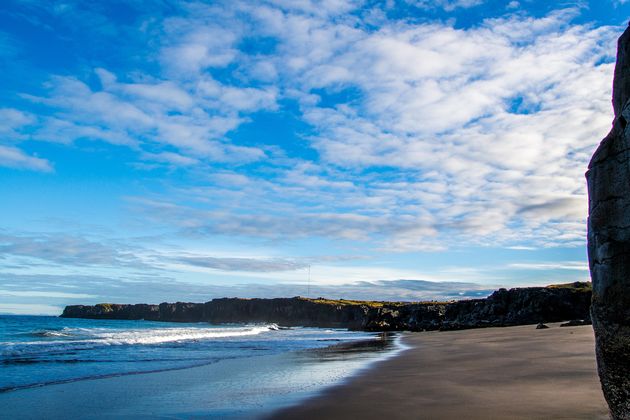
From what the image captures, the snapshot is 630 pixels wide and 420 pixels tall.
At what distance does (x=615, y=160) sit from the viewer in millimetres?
5590

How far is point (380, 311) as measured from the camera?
76.9 meters

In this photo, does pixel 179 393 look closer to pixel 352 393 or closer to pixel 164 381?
pixel 164 381

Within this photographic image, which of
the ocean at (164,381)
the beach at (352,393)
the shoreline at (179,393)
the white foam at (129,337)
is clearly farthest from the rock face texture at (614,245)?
the white foam at (129,337)

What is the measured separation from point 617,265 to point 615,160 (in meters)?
1.28

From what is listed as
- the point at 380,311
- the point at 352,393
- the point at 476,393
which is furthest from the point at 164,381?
the point at 380,311

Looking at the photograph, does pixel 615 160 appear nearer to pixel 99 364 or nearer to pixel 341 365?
pixel 341 365

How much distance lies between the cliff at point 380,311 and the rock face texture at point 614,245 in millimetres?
44648

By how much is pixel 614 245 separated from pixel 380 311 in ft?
242

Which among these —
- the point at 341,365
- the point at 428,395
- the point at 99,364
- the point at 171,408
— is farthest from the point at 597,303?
the point at 99,364

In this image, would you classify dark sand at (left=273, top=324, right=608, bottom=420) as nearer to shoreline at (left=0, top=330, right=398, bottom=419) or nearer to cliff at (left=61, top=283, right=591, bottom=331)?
shoreline at (left=0, top=330, right=398, bottom=419)

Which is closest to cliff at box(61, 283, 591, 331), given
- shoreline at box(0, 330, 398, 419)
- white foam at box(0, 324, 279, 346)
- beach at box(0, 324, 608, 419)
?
white foam at box(0, 324, 279, 346)

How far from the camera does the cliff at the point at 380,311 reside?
48.5 meters

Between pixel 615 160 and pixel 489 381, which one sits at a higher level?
pixel 615 160

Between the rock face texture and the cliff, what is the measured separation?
146 feet
